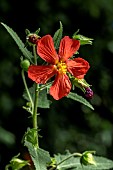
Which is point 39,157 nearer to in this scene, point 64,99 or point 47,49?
point 47,49

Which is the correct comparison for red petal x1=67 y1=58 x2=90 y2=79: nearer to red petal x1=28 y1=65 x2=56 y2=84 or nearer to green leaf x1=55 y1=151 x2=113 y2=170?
red petal x1=28 y1=65 x2=56 y2=84

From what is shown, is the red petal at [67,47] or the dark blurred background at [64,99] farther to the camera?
the dark blurred background at [64,99]

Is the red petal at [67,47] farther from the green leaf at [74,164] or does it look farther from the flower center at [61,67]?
the green leaf at [74,164]

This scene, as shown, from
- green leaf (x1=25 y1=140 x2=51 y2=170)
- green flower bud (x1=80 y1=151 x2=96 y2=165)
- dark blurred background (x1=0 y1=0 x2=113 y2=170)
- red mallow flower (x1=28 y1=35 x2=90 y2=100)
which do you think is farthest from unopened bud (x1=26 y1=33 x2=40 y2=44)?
dark blurred background (x1=0 y1=0 x2=113 y2=170)

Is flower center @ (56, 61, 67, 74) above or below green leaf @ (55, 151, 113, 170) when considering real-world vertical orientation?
above

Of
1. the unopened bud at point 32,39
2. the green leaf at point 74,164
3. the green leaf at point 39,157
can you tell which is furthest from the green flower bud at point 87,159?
the unopened bud at point 32,39
